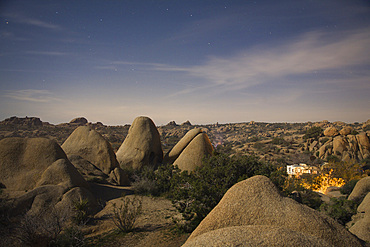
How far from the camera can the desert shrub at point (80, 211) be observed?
344 inches

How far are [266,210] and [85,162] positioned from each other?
1387 cm

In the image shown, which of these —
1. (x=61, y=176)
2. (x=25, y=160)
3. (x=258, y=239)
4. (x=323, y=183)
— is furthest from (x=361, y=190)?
(x=25, y=160)

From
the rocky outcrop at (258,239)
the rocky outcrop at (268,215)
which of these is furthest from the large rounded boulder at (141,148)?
the rocky outcrop at (258,239)

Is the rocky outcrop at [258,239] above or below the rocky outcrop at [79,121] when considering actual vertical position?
below

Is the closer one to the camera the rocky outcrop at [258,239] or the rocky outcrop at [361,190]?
the rocky outcrop at [258,239]

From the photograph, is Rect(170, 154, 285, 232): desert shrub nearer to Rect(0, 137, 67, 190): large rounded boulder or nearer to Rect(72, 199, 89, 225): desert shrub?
Rect(72, 199, 89, 225): desert shrub

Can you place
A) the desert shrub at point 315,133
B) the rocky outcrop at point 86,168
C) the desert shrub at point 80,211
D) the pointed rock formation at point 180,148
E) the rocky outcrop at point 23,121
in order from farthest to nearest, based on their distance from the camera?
1. the rocky outcrop at point 23,121
2. the desert shrub at point 315,133
3. the pointed rock formation at point 180,148
4. the rocky outcrop at point 86,168
5. the desert shrub at point 80,211

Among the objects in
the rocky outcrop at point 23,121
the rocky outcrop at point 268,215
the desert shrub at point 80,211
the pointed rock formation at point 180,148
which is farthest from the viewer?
the rocky outcrop at point 23,121

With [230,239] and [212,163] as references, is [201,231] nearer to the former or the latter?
[230,239]

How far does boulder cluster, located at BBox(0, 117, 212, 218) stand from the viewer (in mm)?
9500

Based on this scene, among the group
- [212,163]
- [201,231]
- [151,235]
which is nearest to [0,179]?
[151,235]

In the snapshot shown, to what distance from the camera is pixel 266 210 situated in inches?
166

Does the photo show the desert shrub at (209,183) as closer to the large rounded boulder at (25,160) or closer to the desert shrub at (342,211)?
the desert shrub at (342,211)

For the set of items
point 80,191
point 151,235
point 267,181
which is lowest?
point 151,235
